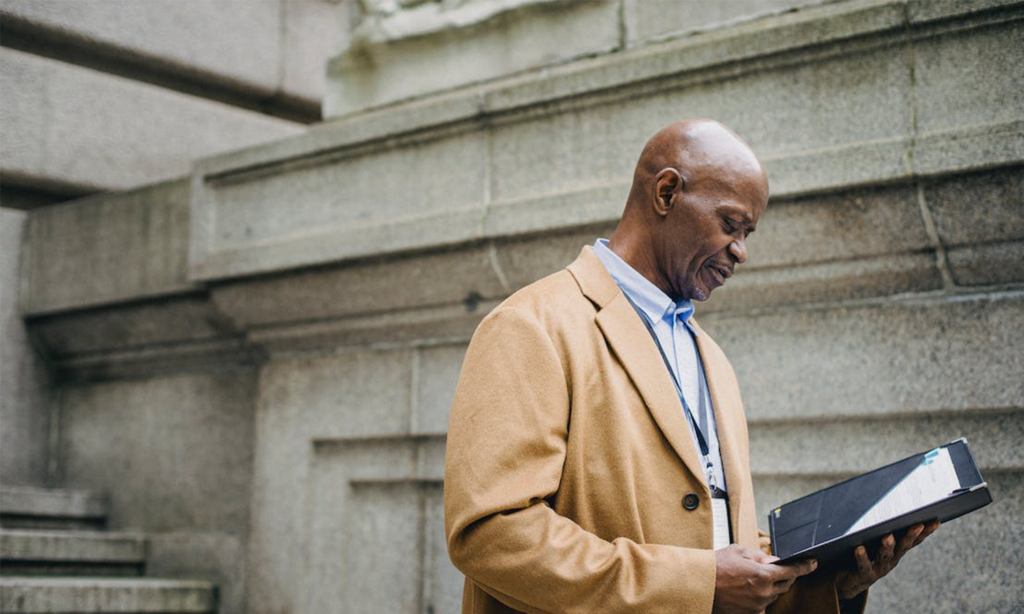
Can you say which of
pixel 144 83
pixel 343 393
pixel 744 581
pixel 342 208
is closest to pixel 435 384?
pixel 343 393

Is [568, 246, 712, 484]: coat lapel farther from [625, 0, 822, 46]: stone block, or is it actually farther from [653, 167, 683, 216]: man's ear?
[625, 0, 822, 46]: stone block

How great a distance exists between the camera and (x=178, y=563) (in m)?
6.32

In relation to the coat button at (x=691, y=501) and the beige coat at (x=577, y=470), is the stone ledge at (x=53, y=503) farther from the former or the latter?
the coat button at (x=691, y=501)

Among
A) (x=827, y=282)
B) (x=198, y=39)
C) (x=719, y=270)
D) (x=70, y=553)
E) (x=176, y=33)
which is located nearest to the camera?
(x=719, y=270)

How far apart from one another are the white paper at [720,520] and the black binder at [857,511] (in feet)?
0.39

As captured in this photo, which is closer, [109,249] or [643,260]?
[643,260]

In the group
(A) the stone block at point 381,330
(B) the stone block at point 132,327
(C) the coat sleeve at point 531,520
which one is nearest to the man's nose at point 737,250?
(C) the coat sleeve at point 531,520

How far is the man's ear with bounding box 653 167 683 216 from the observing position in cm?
268

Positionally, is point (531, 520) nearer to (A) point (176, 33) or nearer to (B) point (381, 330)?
(B) point (381, 330)

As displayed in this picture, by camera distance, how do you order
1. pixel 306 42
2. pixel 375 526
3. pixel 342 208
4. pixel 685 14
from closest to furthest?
pixel 685 14 → pixel 375 526 → pixel 342 208 → pixel 306 42

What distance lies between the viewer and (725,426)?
9.07 ft

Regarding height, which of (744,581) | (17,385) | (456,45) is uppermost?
(456,45)

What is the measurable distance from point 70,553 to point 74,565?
0.28ft

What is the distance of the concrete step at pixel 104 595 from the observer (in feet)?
17.2
